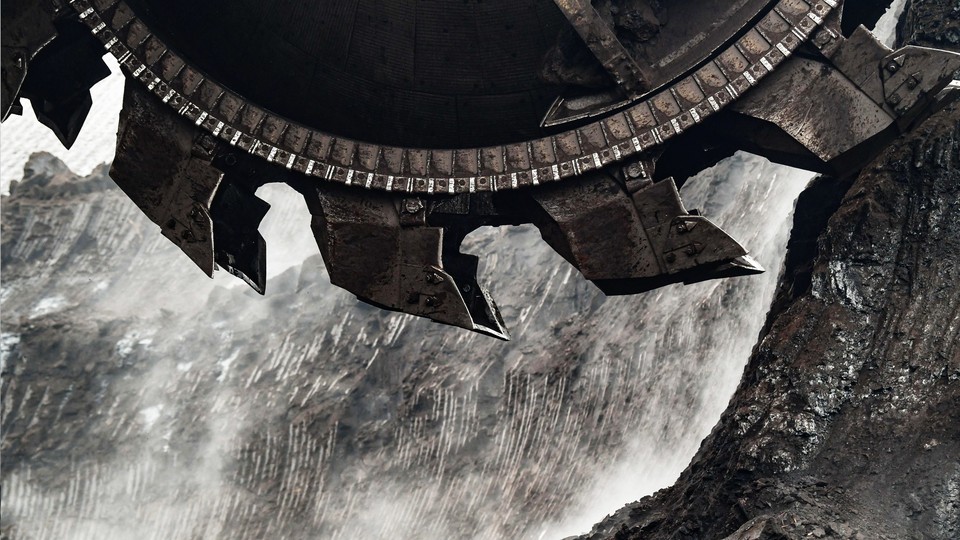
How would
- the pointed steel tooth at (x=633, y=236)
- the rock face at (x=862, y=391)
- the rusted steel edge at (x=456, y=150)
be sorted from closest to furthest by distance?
the rock face at (x=862, y=391), the pointed steel tooth at (x=633, y=236), the rusted steel edge at (x=456, y=150)

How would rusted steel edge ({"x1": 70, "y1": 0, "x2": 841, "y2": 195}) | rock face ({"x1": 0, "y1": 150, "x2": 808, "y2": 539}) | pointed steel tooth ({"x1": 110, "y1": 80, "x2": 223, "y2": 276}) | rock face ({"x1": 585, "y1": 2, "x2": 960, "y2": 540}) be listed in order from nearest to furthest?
rock face ({"x1": 585, "y1": 2, "x2": 960, "y2": 540}) → rusted steel edge ({"x1": 70, "y1": 0, "x2": 841, "y2": 195}) → pointed steel tooth ({"x1": 110, "y1": 80, "x2": 223, "y2": 276}) → rock face ({"x1": 0, "y1": 150, "x2": 808, "y2": 539})

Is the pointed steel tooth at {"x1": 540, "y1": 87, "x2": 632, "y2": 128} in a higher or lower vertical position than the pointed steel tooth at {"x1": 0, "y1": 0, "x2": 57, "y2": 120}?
lower

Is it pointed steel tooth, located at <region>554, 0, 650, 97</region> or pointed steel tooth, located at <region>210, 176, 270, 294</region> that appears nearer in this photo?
pointed steel tooth, located at <region>554, 0, 650, 97</region>

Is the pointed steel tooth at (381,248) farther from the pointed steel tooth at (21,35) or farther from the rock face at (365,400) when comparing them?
the rock face at (365,400)

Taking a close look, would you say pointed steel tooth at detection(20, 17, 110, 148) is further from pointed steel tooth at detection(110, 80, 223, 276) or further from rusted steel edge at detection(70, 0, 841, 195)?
pointed steel tooth at detection(110, 80, 223, 276)

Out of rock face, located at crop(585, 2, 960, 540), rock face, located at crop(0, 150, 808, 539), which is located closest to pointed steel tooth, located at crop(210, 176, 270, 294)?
rock face, located at crop(585, 2, 960, 540)

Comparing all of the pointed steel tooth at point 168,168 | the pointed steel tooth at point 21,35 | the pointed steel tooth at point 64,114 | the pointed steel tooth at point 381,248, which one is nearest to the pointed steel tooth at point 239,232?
the pointed steel tooth at point 168,168
